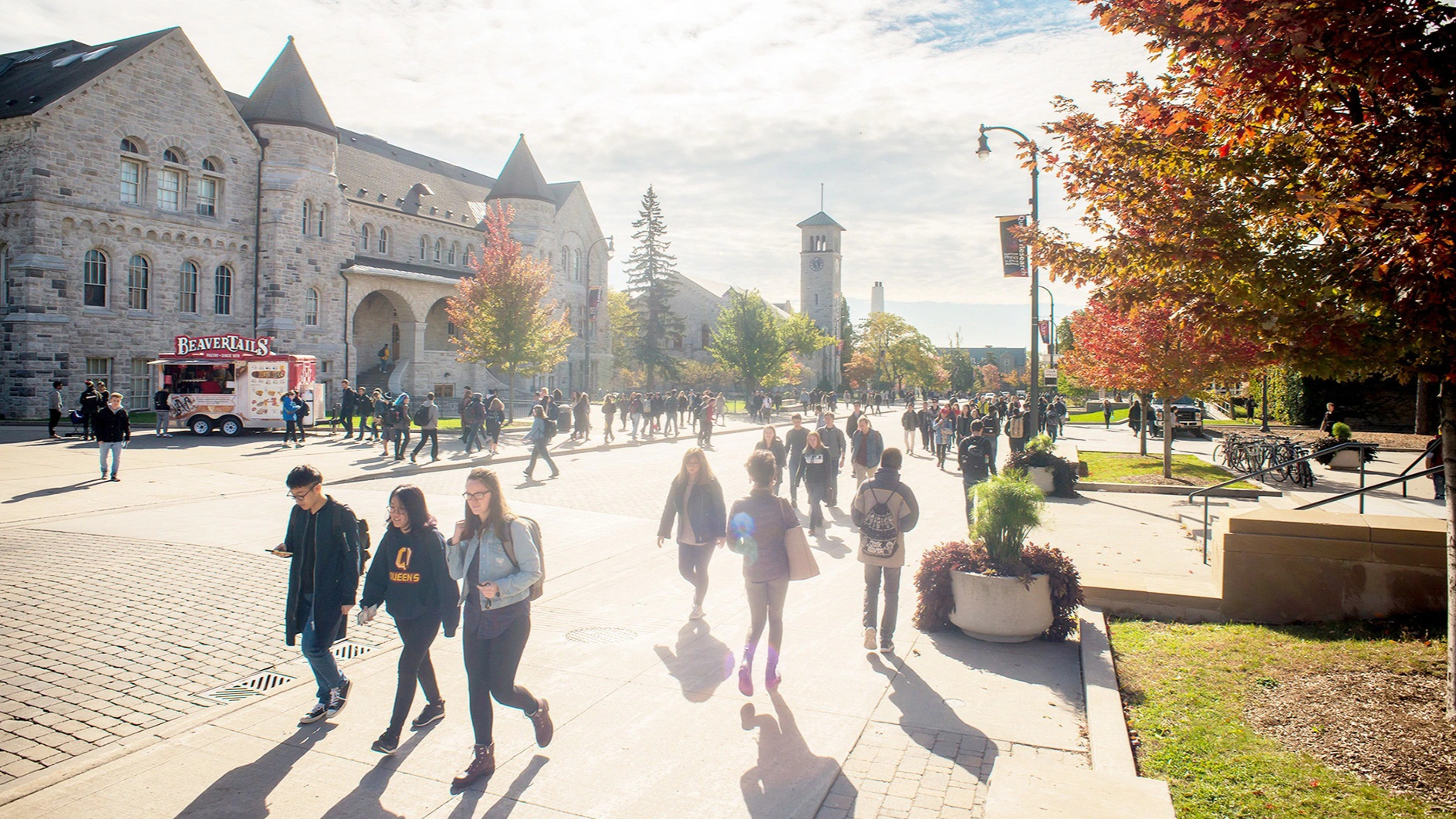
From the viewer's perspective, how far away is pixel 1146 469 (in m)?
20.3

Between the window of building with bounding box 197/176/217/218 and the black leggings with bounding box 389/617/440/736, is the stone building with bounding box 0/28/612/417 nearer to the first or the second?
the window of building with bounding box 197/176/217/218

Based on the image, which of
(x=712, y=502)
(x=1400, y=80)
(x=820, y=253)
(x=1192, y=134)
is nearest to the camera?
(x=1400, y=80)

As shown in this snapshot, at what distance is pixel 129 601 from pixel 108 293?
31.2 m

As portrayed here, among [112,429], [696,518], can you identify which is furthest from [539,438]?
[696,518]

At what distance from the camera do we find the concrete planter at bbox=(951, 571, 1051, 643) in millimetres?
6812

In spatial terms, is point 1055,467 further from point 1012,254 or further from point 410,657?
point 410,657

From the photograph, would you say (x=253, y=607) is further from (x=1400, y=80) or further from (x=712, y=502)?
(x=1400, y=80)

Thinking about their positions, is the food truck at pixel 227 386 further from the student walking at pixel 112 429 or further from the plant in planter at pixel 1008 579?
the plant in planter at pixel 1008 579

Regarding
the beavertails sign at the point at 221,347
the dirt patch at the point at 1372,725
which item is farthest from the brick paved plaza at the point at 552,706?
the beavertails sign at the point at 221,347

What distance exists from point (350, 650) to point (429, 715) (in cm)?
191

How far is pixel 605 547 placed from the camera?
1095 centimetres

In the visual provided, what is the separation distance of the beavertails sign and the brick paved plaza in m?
19.2

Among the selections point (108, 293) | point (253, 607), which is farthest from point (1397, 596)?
point (108, 293)

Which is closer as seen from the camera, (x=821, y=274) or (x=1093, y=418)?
(x=1093, y=418)
